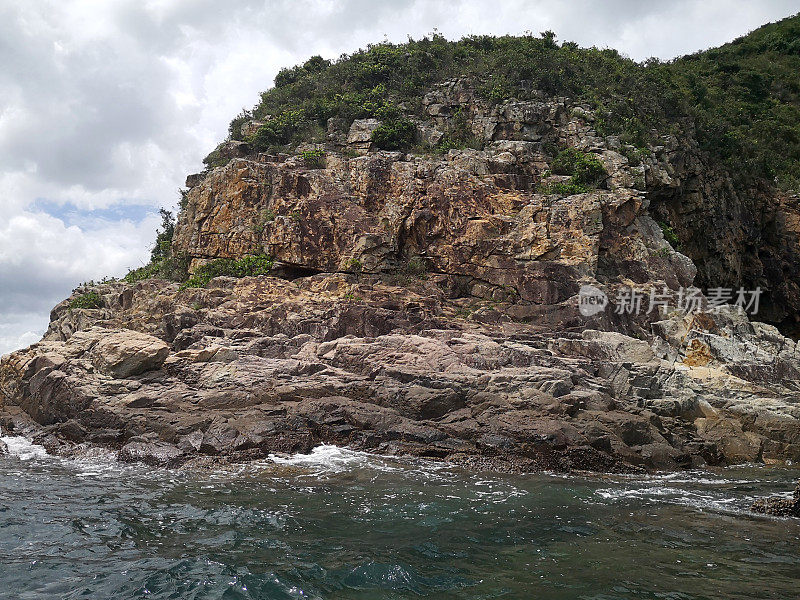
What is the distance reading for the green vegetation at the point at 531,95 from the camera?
2748 cm

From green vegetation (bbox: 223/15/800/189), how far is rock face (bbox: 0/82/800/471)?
5.11 feet

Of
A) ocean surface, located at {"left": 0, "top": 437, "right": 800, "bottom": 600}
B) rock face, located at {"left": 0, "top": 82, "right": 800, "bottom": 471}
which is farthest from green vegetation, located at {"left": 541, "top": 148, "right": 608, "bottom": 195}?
ocean surface, located at {"left": 0, "top": 437, "right": 800, "bottom": 600}

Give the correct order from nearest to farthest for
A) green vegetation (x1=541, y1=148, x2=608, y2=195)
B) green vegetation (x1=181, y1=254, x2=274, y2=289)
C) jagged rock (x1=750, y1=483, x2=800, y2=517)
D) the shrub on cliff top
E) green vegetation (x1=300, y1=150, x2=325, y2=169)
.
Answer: jagged rock (x1=750, y1=483, x2=800, y2=517)
green vegetation (x1=181, y1=254, x2=274, y2=289)
green vegetation (x1=541, y1=148, x2=608, y2=195)
the shrub on cliff top
green vegetation (x1=300, y1=150, x2=325, y2=169)

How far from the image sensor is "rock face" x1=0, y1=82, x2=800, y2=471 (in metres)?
15.2

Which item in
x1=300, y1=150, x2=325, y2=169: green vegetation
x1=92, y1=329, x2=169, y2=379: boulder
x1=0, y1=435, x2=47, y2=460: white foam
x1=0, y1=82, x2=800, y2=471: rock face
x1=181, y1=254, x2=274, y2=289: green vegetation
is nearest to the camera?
x1=0, y1=435, x2=47, y2=460: white foam

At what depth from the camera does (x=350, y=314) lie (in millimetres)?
19531

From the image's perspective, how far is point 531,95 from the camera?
27422mm

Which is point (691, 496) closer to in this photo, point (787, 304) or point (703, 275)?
point (703, 275)

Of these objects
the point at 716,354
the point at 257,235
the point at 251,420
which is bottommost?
the point at 251,420

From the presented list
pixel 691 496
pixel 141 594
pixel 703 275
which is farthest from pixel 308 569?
pixel 703 275

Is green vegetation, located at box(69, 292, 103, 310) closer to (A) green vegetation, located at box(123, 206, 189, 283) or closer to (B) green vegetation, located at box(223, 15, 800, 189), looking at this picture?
(A) green vegetation, located at box(123, 206, 189, 283)

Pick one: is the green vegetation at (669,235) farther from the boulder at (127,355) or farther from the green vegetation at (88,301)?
the green vegetation at (88,301)

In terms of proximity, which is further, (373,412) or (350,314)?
(350,314)

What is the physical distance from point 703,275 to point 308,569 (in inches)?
1072
